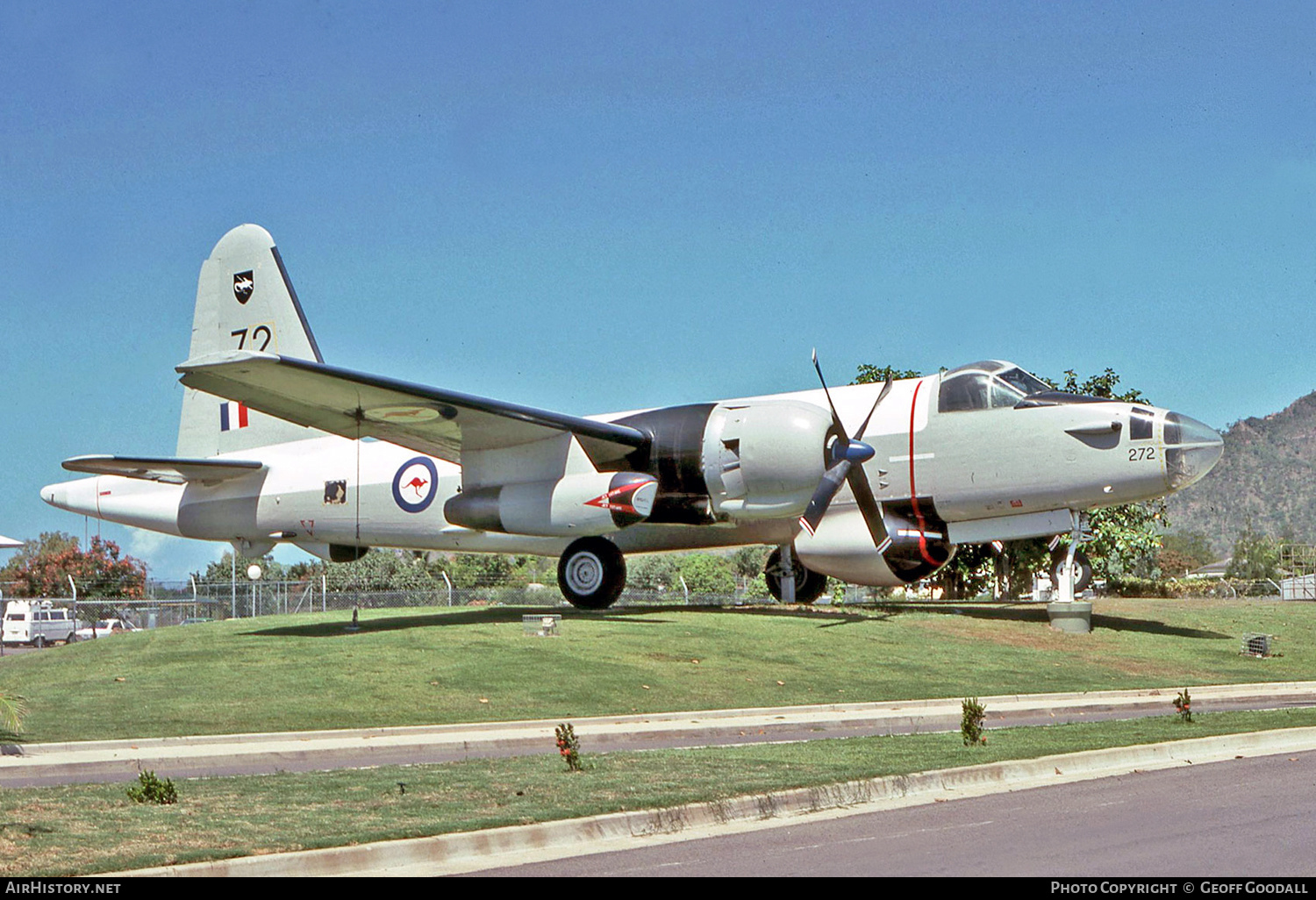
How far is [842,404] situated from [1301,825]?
1925cm

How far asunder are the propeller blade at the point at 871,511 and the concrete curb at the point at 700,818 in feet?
43.3

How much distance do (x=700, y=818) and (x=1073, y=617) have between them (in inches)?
794

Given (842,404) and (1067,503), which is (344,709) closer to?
(842,404)

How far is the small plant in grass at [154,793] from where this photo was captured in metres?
11.1

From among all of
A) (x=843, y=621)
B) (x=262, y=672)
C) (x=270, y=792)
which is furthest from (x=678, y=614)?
(x=270, y=792)

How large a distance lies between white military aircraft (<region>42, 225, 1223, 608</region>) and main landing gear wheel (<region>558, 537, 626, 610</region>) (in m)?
0.04

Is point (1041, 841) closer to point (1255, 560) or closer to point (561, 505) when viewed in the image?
point (561, 505)

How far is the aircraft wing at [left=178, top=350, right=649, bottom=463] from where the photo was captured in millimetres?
22797

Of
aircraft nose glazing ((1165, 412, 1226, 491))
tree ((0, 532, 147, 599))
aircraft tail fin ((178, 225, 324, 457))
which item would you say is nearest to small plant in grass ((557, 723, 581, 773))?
aircraft nose glazing ((1165, 412, 1226, 491))

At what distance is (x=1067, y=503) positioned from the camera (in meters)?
26.9

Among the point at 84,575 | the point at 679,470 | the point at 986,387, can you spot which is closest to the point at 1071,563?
the point at 986,387

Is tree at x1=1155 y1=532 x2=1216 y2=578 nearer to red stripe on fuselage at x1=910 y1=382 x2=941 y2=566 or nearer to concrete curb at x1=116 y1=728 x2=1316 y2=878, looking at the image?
red stripe on fuselage at x1=910 y1=382 x2=941 y2=566

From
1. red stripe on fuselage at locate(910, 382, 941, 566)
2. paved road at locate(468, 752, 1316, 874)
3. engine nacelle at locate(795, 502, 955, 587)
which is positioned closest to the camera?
paved road at locate(468, 752, 1316, 874)

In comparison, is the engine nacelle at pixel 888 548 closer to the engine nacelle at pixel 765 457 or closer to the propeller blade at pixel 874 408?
the propeller blade at pixel 874 408
